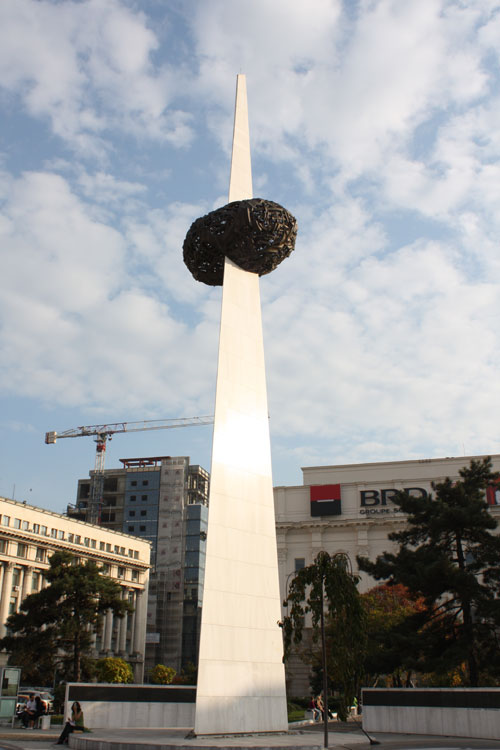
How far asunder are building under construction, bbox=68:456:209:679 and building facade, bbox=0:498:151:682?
35.2 ft

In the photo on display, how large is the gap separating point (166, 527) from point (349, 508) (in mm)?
33952

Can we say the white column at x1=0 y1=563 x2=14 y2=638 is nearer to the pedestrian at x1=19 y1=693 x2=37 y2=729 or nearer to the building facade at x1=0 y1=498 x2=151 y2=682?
the building facade at x1=0 y1=498 x2=151 y2=682

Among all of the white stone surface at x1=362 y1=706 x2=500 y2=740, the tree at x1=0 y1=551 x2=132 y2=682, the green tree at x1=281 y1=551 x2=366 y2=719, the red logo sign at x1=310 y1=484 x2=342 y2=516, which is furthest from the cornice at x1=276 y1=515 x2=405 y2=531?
the green tree at x1=281 y1=551 x2=366 y2=719

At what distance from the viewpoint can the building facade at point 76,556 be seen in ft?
204

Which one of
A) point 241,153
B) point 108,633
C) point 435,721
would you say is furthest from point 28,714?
point 108,633

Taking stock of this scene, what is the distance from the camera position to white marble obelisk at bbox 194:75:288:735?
18484mm

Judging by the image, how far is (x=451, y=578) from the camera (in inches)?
1071

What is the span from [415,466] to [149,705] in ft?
173

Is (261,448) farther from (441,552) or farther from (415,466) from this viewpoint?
(415,466)

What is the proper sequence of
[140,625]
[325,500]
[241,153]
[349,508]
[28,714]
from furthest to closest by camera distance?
[140,625] < [325,500] < [349,508] < [28,714] < [241,153]

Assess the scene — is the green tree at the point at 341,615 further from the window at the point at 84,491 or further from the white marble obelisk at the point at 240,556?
the window at the point at 84,491

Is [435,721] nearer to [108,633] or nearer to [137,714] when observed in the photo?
[137,714]

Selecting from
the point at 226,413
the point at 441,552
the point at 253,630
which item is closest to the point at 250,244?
the point at 226,413

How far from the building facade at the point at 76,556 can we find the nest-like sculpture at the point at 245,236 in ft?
120
